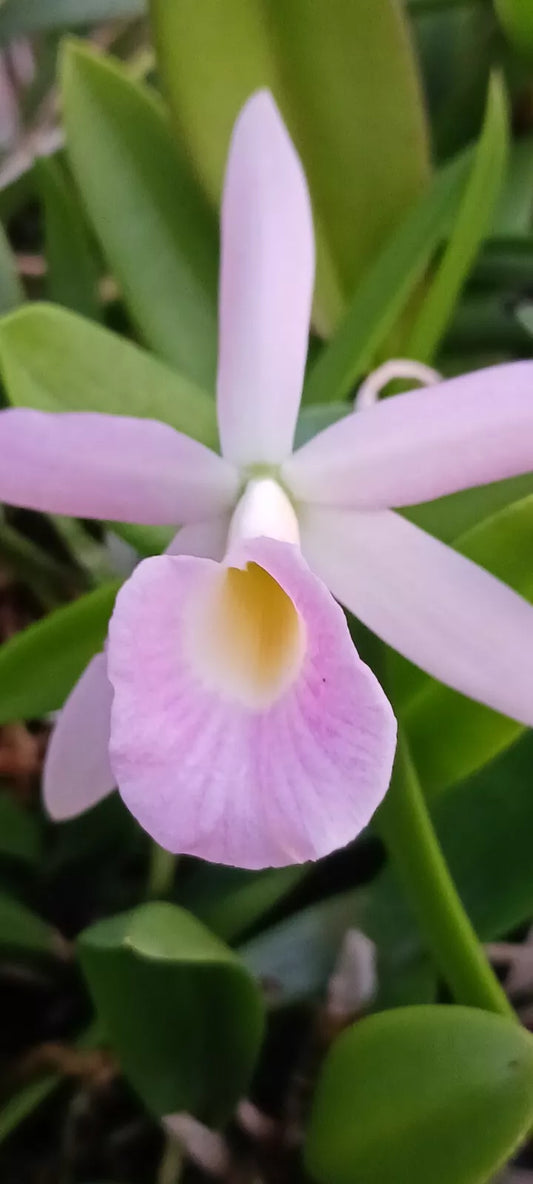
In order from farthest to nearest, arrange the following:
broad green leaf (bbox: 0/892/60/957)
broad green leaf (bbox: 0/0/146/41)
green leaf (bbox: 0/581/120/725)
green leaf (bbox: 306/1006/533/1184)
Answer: broad green leaf (bbox: 0/0/146/41), broad green leaf (bbox: 0/892/60/957), green leaf (bbox: 0/581/120/725), green leaf (bbox: 306/1006/533/1184)

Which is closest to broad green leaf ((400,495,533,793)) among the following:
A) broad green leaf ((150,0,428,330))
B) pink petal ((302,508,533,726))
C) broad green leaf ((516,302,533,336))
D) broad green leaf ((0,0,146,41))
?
pink petal ((302,508,533,726))

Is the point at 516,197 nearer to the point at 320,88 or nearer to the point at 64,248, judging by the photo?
the point at 320,88

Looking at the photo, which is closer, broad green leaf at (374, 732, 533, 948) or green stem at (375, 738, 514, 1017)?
green stem at (375, 738, 514, 1017)

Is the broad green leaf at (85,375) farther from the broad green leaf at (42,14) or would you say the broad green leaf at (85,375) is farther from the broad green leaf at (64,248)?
the broad green leaf at (42,14)

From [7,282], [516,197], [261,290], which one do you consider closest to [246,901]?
[261,290]

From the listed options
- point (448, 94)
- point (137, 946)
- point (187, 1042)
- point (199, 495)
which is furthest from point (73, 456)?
point (448, 94)

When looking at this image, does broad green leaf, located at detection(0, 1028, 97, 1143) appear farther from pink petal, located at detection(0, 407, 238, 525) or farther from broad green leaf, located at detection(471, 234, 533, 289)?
broad green leaf, located at detection(471, 234, 533, 289)
